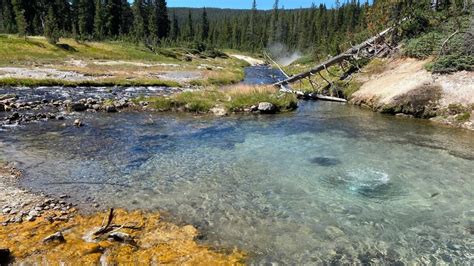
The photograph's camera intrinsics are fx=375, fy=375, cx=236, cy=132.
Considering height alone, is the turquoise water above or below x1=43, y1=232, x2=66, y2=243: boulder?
below

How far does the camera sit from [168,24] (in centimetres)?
12412

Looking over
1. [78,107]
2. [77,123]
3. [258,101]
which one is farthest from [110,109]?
[258,101]

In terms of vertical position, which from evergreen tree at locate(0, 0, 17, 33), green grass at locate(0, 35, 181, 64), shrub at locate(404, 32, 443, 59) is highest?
evergreen tree at locate(0, 0, 17, 33)

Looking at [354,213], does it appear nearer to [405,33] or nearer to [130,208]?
[130,208]

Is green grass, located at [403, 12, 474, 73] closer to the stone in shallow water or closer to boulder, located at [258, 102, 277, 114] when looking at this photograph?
boulder, located at [258, 102, 277, 114]

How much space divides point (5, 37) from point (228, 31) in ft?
328

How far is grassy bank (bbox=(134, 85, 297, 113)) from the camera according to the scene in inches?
1048

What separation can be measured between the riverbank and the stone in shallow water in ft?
23.7

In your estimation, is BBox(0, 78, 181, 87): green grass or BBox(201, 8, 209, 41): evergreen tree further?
BBox(201, 8, 209, 41): evergreen tree

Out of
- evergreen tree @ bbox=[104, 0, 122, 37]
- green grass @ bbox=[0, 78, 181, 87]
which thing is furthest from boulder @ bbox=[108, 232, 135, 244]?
evergreen tree @ bbox=[104, 0, 122, 37]

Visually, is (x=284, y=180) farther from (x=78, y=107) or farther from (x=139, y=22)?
(x=139, y=22)

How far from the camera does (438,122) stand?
23.0 m

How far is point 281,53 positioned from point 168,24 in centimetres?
4286

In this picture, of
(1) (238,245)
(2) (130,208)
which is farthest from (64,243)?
(1) (238,245)
